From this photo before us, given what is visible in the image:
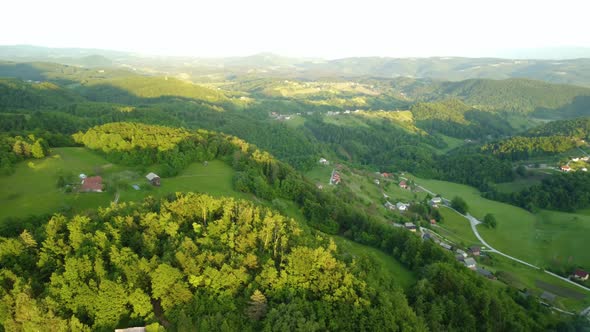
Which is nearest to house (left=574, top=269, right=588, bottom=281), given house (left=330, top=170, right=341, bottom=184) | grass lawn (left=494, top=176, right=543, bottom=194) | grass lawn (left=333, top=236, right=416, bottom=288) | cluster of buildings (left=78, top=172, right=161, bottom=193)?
grass lawn (left=333, top=236, right=416, bottom=288)

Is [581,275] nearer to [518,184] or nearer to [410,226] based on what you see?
[410,226]

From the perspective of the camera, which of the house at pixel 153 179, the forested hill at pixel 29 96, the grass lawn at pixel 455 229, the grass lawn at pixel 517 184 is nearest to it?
the house at pixel 153 179

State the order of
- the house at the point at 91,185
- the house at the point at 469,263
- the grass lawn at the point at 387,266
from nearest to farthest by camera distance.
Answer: the grass lawn at the point at 387,266, the house at the point at 91,185, the house at the point at 469,263

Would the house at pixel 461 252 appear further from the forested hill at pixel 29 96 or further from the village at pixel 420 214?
the forested hill at pixel 29 96

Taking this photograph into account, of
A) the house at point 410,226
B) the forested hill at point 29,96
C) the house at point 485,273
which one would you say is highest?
the forested hill at point 29,96

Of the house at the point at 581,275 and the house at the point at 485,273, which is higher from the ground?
the house at the point at 485,273

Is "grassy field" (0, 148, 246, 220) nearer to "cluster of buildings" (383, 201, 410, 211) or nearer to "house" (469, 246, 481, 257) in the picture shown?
"cluster of buildings" (383, 201, 410, 211)

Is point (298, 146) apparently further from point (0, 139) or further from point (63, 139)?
point (0, 139)

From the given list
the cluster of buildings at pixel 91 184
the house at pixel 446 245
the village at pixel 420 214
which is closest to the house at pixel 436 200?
the village at pixel 420 214
